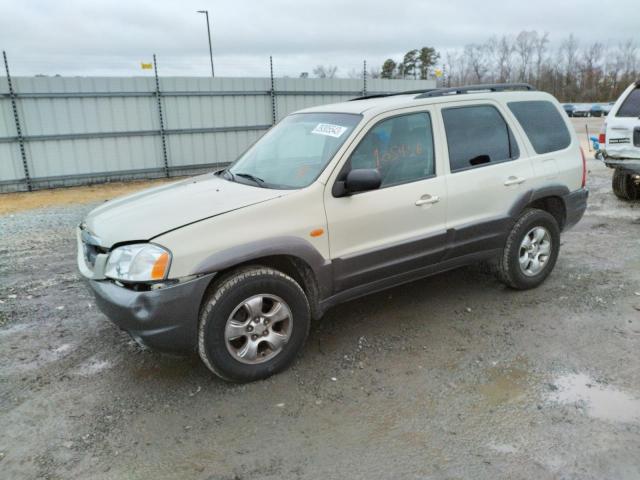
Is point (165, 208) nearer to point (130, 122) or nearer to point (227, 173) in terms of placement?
point (227, 173)

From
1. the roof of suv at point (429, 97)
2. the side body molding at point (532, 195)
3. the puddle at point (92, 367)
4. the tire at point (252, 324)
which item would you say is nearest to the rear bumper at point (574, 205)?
the side body molding at point (532, 195)

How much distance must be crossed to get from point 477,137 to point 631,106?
16.6 feet

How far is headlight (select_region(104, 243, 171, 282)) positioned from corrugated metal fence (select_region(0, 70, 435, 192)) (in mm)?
9635

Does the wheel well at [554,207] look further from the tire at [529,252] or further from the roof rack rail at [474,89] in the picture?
the roof rack rail at [474,89]

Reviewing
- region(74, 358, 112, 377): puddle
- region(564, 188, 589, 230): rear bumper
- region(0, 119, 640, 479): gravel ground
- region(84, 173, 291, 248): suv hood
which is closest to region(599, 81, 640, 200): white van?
region(564, 188, 589, 230): rear bumper

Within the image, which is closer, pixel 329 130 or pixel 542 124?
pixel 329 130

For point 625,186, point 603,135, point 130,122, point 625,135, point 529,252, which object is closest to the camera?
point 529,252

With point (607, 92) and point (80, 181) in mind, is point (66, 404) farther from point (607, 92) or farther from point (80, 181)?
point (607, 92)

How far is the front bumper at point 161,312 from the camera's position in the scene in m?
3.05

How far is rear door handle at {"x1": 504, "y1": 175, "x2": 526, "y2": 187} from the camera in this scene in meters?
4.46

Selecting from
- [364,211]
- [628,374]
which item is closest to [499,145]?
[364,211]

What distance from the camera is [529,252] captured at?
4.83 meters

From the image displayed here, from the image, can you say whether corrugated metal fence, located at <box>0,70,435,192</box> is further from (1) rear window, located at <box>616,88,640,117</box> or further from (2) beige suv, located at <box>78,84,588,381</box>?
(2) beige suv, located at <box>78,84,588,381</box>

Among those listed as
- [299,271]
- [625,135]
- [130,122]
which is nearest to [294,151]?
[299,271]
